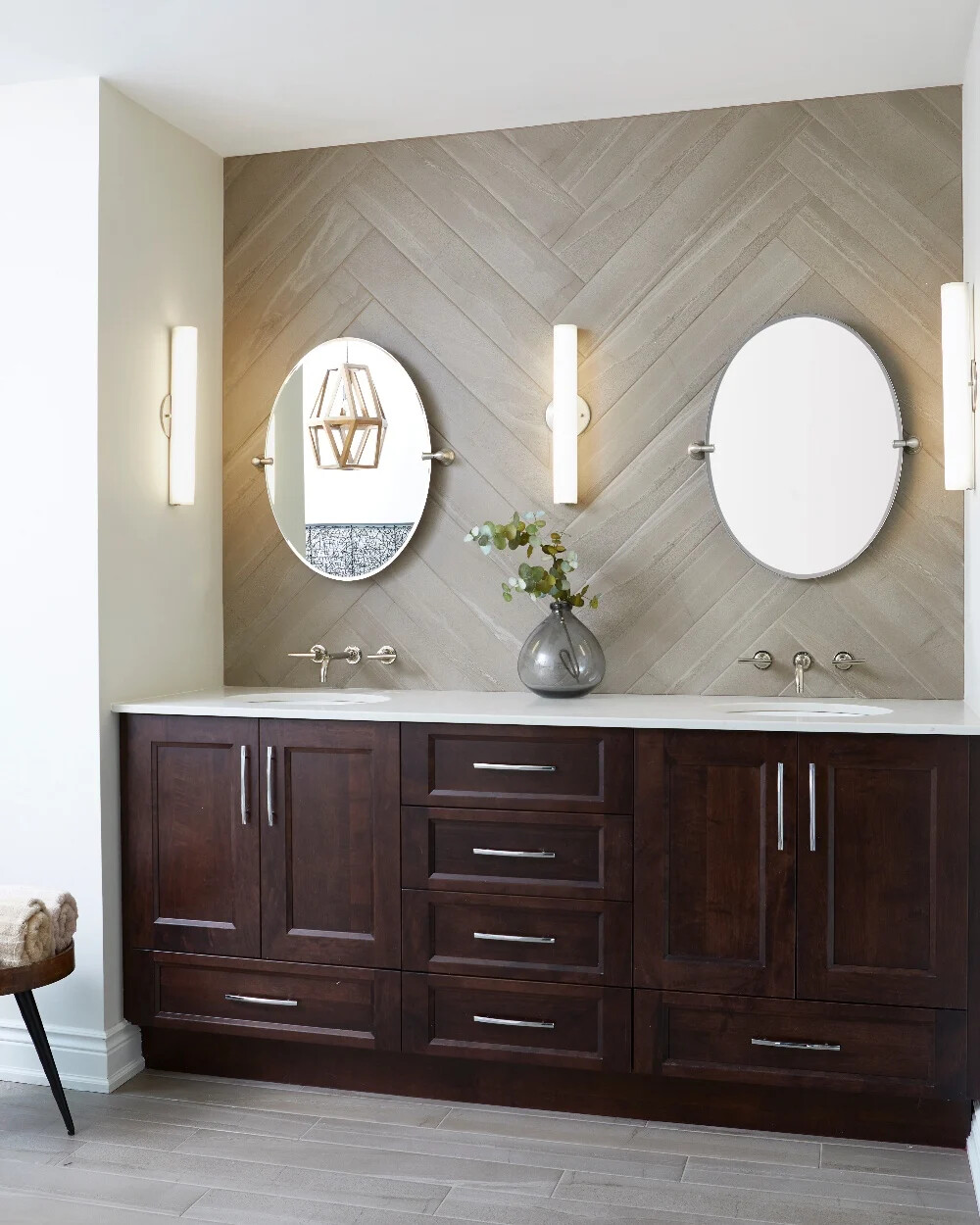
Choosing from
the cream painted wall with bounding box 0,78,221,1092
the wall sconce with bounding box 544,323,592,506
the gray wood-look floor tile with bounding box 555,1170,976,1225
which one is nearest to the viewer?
the gray wood-look floor tile with bounding box 555,1170,976,1225

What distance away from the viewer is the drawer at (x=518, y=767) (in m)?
2.68

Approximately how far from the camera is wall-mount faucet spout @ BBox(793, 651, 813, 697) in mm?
3080

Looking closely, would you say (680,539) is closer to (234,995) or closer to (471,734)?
(471,734)

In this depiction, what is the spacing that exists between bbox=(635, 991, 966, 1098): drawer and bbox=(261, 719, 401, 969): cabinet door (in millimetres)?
657

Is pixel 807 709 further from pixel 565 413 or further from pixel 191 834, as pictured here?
pixel 191 834

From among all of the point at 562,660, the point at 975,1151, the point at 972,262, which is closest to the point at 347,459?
the point at 562,660

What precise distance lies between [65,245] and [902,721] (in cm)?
227

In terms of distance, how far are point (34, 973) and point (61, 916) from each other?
0.47 feet

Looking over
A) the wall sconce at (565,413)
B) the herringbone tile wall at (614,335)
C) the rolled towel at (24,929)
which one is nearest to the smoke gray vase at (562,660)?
the herringbone tile wall at (614,335)

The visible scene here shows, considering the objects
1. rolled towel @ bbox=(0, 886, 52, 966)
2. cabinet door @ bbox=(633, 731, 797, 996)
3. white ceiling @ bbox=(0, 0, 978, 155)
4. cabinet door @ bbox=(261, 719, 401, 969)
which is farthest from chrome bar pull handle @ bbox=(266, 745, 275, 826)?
white ceiling @ bbox=(0, 0, 978, 155)

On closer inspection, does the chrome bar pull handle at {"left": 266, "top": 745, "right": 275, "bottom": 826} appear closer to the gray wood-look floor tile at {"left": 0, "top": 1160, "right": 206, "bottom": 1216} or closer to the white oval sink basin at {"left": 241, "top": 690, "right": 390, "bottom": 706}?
the white oval sink basin at {"left": 241, "top": 690, "right": 390, "bottom": 706}

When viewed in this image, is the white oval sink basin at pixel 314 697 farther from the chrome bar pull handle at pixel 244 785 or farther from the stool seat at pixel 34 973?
the stool seat at pixel 34 973

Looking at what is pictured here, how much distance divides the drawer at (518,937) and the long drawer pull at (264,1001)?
325 millimetres

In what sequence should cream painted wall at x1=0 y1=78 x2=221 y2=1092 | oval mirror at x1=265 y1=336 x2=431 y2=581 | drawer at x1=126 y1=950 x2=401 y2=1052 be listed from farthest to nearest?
oval mirror at x1=265 y1=336 x2=431 y2=581, cream painted wall at x1=0 y1=78 x2=221 y2=1092, drawer at x1=126 y1=950 x2=401 y2=1052
